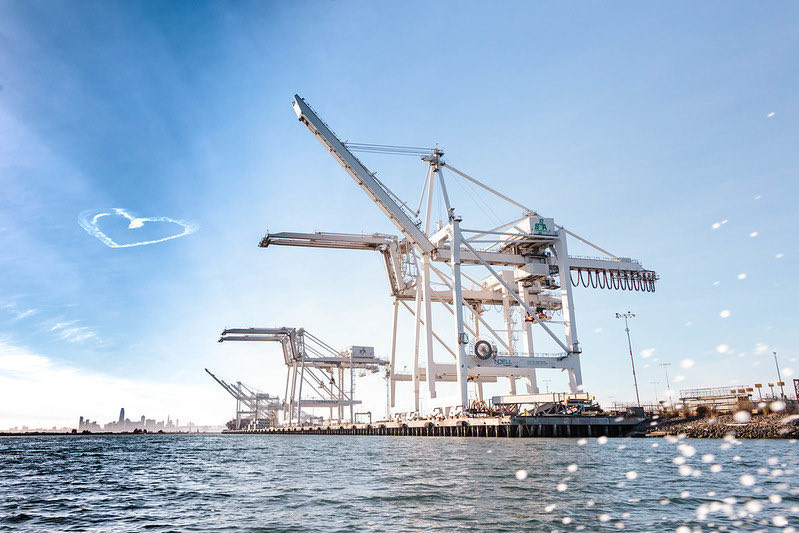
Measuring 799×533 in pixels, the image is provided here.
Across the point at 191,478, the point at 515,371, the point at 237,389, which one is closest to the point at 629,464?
the point at 191,478

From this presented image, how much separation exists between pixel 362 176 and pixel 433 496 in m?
35.9

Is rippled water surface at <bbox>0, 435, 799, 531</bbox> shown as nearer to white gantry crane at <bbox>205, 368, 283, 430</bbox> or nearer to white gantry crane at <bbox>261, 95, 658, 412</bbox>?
white gantry crane at <bbox>261, 95, 658, 412</bbox>

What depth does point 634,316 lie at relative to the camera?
5962 cm

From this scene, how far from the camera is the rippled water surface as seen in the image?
973 cm

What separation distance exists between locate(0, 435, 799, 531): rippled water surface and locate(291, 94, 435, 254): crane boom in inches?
1101

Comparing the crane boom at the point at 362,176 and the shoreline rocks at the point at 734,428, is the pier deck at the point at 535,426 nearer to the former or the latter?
the shoreline rocks at the point at 734,428

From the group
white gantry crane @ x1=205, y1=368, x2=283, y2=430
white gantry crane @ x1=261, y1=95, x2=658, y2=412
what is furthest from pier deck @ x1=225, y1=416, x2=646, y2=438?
white gantry crane @ x1=205, y1=368, x2=283, y2=430

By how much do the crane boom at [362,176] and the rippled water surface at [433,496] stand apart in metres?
28.0

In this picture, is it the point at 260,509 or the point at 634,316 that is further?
the point at 634,316

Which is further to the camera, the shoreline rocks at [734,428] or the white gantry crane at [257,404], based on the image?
the white gantry crane at [257,404]

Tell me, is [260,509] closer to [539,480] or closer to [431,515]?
[431,515]

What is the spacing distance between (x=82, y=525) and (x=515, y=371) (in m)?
43.6

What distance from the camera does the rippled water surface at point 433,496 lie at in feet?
31.9

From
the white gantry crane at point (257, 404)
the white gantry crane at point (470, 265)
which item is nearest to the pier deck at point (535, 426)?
the white gantry crane at point (470, 265)
